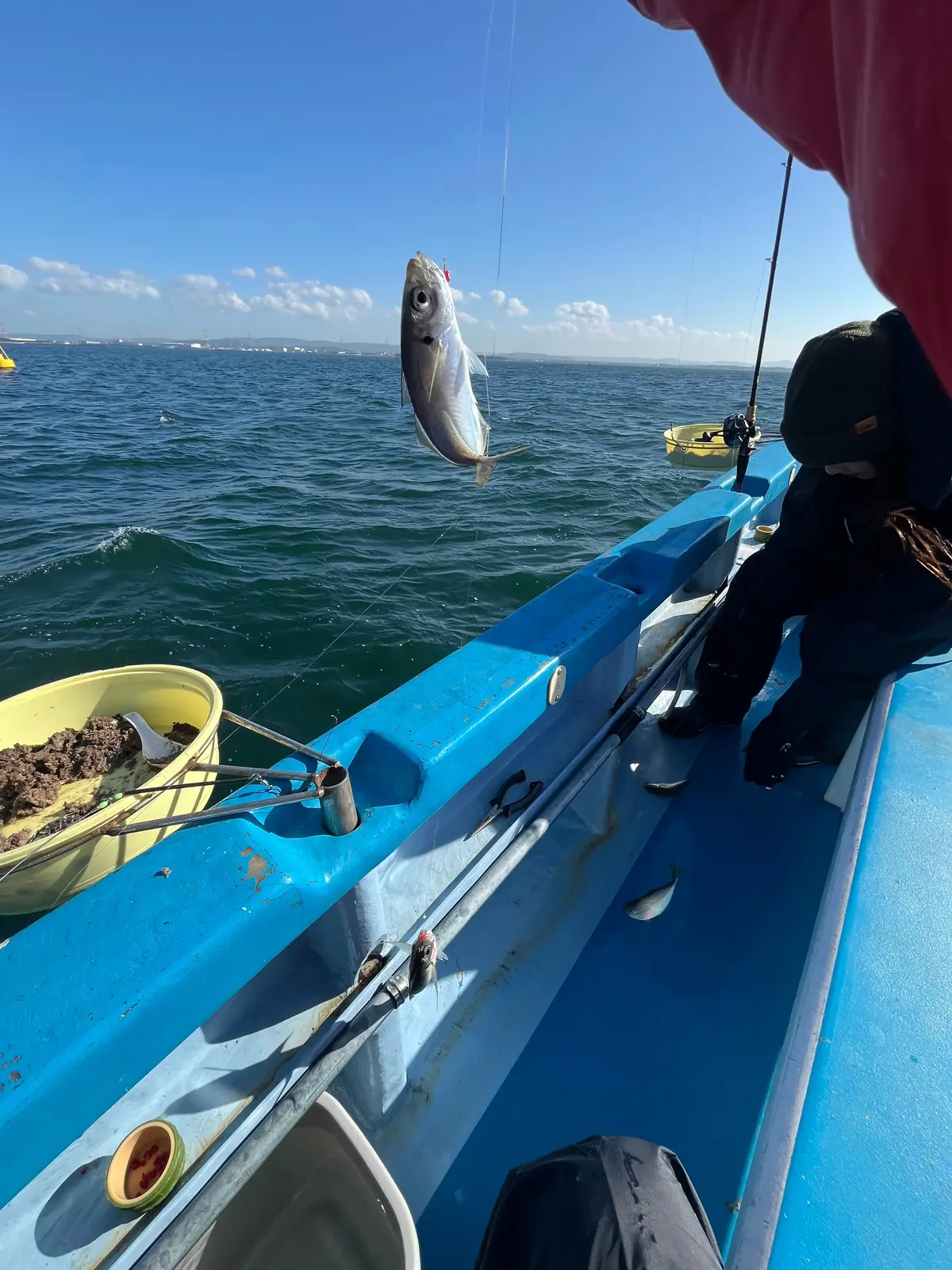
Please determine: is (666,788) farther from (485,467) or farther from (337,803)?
(337,803)

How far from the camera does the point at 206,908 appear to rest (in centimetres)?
100

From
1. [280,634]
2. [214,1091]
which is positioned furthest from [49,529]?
[214,1091]

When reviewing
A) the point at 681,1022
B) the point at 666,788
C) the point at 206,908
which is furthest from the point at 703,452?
the point at 206,908

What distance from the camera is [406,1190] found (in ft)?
4.77

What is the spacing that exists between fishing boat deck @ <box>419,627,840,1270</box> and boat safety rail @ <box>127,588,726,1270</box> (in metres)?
0.53

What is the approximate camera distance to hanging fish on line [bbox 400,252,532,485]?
6.75ft

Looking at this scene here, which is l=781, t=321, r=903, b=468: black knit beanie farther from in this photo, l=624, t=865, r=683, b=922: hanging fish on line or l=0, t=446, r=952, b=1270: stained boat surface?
l=624, t=865, r=683, b=922: hanging fish on line

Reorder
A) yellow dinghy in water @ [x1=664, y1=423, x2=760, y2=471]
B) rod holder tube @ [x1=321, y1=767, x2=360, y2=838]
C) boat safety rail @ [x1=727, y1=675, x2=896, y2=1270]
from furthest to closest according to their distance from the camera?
yellow dinghy in water @ [x1=664, y1=423, x2=760, y2=471], rod holder tube @ [x1=321, y1=767, x2=360, y2=838], boat safety rail @ [x1=727, y1=675, x2=896, y2=1270]

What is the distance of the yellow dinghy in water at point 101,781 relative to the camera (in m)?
2.55

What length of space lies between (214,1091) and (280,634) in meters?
4.88

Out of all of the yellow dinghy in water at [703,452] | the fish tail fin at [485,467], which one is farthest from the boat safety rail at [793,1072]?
the yellow dinghy in water at [703,452]

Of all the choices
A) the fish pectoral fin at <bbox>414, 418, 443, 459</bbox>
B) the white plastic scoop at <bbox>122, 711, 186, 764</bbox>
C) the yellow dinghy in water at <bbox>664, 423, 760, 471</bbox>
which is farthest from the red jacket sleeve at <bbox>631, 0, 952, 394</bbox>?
the yellow dinghy in water at <bbox>664, 423, 760, 471</bbox>

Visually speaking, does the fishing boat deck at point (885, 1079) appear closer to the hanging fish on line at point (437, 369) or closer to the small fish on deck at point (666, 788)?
the small fish on deck at point (666, 788)

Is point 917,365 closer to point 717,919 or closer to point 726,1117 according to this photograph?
point 717,919
